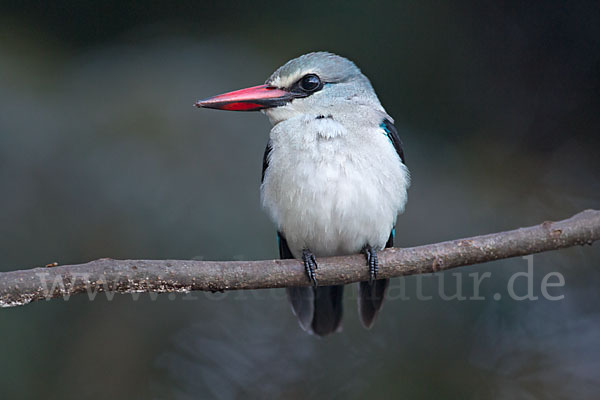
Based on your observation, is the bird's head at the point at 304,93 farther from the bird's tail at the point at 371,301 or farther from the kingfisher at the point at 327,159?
the bird's tail at the point at 371,301

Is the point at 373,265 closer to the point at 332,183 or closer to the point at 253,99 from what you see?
the point at 332,183

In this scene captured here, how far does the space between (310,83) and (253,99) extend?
0.71 ft

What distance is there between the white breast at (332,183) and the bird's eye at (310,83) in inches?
4.6

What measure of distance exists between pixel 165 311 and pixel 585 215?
64.4 inches

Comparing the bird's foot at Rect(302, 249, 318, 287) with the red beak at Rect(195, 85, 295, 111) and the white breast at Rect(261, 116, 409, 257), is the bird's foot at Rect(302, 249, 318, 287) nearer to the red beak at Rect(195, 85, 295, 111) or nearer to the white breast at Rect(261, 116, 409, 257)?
the white breast at Rect(261, 116, 409, 257)

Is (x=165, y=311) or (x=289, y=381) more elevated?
(x=165, y=311)

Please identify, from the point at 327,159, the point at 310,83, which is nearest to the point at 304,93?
the point at 310,83

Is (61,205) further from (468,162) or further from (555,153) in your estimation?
(555,153)

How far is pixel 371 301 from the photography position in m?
2.41

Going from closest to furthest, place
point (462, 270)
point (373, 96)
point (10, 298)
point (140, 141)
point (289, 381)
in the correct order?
point (10, 298)
point (373, 96)
point (289, 381)
point (462, 270)
point (140, 141)

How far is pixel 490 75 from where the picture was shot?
310 centimetres

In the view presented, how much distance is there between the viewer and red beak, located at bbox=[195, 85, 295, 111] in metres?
2.10

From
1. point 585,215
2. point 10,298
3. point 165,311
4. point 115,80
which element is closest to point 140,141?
point 115,80

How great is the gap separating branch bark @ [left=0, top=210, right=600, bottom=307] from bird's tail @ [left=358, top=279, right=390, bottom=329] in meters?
0.46
